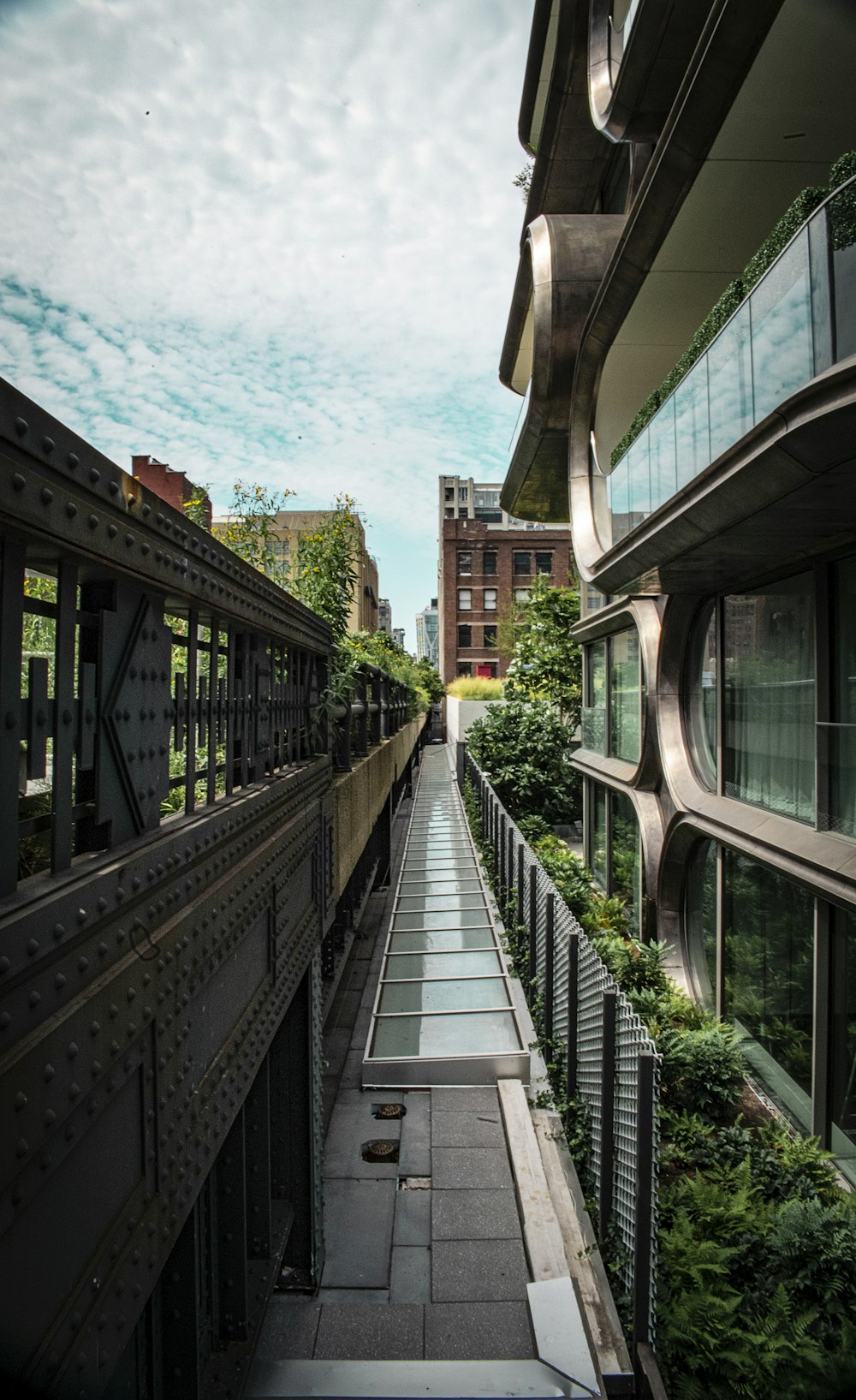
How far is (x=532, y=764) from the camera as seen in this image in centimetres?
2234

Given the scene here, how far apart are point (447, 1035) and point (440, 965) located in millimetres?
2001

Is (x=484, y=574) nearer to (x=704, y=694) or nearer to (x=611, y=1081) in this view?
(x=704, y=694)

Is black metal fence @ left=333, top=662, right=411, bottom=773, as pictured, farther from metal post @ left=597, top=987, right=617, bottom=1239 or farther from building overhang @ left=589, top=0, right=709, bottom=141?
building overhang @ left=589, top=0, right=709, bottom=141

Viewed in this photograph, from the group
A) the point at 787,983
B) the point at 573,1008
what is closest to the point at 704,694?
the point at 787,983

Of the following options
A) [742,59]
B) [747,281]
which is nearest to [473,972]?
[747,281]

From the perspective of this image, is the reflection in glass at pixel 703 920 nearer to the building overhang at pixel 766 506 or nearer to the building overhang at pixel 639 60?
the building overhang at pixel 766 506

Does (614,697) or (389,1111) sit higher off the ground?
(614,697)

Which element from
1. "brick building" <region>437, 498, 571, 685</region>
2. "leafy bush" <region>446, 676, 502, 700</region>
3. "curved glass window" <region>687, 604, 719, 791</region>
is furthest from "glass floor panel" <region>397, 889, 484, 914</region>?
"brick building" <region>437, 498, 571, 685</region>

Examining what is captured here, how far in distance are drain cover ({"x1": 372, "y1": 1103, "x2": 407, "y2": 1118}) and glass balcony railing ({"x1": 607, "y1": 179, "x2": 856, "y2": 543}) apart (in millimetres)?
6149

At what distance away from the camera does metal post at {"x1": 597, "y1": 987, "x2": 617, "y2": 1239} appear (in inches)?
207

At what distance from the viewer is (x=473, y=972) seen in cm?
977

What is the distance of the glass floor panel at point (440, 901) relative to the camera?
42.0 feet

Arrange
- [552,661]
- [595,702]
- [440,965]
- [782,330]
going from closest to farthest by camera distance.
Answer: [782,330] → [440,965] → [595,702] → [552,661]

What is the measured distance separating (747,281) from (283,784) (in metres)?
7.06
